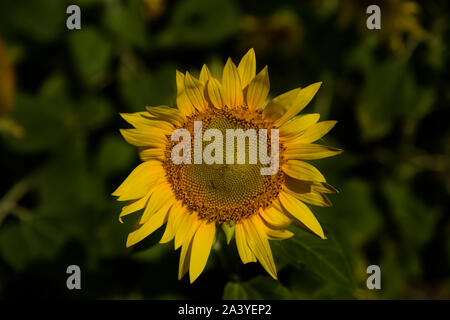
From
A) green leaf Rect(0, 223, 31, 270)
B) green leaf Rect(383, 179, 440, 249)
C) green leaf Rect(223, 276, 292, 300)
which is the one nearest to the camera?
green leaf Rect(223, 276, 292, 300)

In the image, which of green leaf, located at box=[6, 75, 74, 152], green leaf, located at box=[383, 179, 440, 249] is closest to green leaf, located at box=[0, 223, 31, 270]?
green leaf, located at box=[6, 75, 74, 152]

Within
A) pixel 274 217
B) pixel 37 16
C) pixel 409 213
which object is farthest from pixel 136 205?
pixel 409 213

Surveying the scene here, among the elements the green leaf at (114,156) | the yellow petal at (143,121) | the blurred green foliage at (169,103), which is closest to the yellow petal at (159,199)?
the yellow petal at (143,121)

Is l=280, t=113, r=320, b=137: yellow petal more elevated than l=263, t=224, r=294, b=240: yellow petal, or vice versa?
l=280, t=113, r=320, b=137: yellow petal

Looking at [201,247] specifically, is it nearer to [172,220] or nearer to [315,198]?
[172,220]

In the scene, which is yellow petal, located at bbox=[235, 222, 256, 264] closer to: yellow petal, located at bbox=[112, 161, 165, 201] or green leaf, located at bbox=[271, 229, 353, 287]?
green leaf, located at bbox=[271, 229, 353, 287]

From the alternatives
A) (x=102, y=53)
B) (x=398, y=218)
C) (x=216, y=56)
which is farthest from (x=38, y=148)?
(x=398, y=218)
